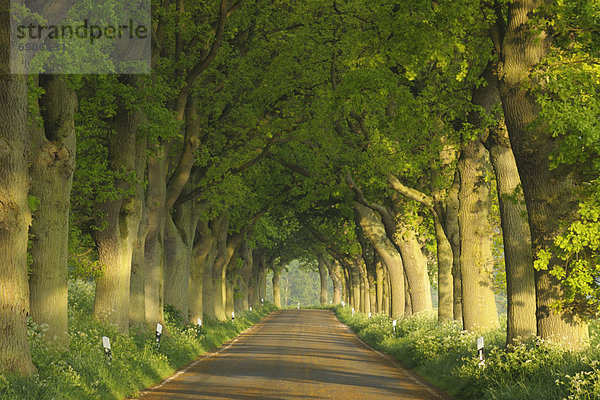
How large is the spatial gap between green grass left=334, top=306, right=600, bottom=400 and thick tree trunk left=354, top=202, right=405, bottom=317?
13206mm

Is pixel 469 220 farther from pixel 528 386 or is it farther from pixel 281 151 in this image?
pixel 281 151

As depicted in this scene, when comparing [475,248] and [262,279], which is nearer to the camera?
[475,248]

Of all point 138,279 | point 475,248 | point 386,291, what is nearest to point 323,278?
point 386,291

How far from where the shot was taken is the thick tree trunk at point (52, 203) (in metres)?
14.3

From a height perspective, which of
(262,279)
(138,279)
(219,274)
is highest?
(138,279)

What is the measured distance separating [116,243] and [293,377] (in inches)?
217

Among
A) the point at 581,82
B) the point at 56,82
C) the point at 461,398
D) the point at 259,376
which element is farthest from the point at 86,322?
the point at 581,82

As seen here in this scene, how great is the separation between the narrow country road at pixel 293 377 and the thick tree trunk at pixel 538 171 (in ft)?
9.30

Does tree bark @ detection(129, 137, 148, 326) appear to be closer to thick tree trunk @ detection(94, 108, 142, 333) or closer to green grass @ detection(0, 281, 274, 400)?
green grass @ detection(0, 281, 274, 400)

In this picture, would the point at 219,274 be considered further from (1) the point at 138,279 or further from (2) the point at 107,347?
(2) the point at 107,347

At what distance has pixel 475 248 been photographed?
20.1 m

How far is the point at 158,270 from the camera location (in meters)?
24.7

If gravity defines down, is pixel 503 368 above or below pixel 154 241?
below

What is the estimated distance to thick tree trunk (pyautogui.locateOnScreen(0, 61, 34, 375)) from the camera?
11.2 meters
